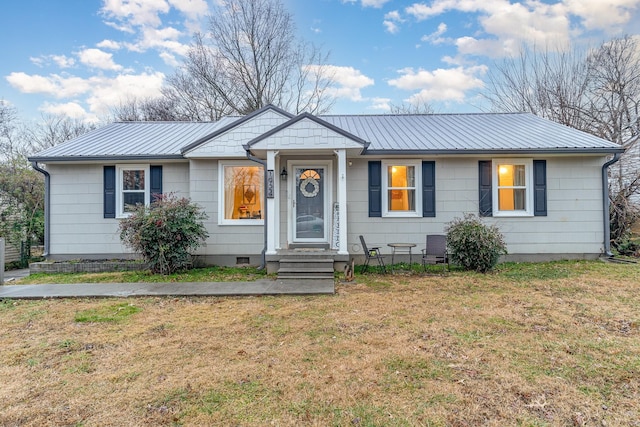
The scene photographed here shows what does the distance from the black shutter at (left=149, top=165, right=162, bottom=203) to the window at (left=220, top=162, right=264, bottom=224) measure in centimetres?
181

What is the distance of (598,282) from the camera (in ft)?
20.6

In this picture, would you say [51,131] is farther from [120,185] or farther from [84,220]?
[120,185]

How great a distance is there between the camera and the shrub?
7.28 meters

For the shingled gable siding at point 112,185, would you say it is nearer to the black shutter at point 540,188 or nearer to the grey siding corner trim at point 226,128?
the grey siding corner trim at point 226,128

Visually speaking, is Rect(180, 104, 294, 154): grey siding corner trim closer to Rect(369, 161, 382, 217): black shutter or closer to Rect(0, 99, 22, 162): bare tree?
Rect(369, 161, 382, 217): black shutter

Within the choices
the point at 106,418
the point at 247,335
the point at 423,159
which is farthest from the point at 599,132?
the point at 106,418

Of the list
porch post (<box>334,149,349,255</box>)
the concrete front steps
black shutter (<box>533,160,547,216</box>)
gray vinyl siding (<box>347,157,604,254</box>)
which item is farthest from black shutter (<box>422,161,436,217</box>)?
the concrete front steps

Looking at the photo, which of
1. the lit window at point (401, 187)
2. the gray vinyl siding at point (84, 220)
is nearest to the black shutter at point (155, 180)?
the gray vinyl siding at point (84, 220)

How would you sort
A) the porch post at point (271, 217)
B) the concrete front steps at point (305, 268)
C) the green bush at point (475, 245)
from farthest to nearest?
the porch post at point (271, 217) < the green bush at point (475, 245) < the concrete front steps at point (305, 268)

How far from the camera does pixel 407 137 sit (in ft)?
30.0

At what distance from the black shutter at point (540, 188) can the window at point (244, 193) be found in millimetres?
7136

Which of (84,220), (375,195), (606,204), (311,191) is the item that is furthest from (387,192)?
(84,220)

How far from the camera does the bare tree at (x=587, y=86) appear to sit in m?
14.7

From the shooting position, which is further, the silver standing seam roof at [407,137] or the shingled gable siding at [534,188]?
the shingled gable siding at [534,188]
